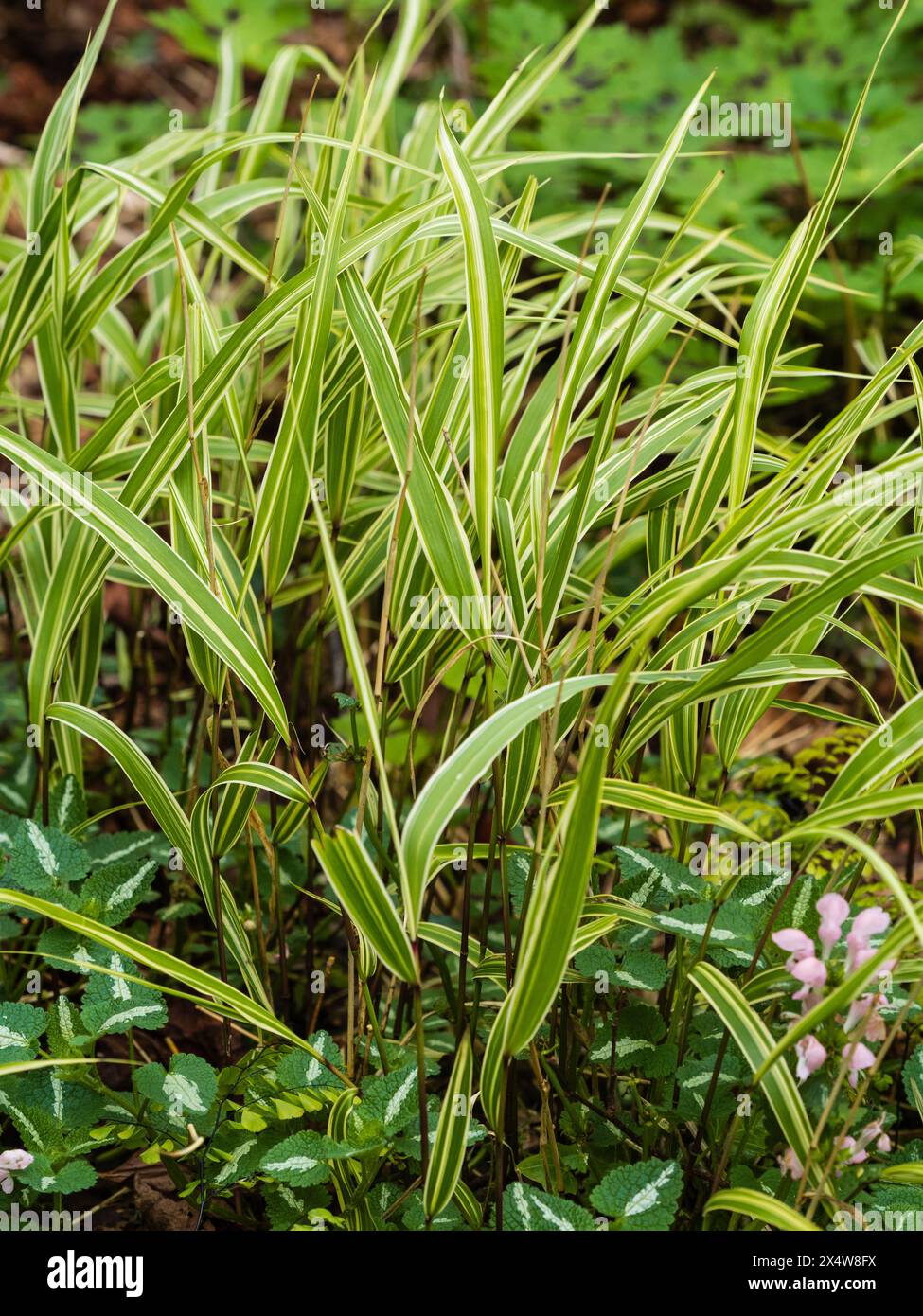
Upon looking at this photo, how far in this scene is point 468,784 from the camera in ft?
2.41

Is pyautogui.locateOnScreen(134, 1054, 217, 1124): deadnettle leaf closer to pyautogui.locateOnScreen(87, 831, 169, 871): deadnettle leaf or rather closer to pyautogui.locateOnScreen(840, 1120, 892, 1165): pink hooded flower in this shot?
pyautogui.locateOnScreen(87, 831, 169, 871): deadnettle leaf

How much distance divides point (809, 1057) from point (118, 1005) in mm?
552

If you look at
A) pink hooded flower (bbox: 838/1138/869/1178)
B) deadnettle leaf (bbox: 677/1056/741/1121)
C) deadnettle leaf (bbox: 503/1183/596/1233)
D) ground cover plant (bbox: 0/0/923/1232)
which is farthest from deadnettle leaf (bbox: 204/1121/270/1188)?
pink hooded flower (bbox: 838/1138/869/1178)

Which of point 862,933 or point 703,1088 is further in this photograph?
point 703,1088

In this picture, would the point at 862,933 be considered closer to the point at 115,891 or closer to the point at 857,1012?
the point at 857,1012

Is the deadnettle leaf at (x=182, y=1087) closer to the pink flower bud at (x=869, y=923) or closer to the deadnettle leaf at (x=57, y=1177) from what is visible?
the deadnettle leaf at (x=57, y=1177)

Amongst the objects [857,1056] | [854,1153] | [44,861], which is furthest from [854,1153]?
[44,861]

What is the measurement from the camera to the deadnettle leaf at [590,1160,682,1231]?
0.80 metres

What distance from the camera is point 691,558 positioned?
4.83 ft

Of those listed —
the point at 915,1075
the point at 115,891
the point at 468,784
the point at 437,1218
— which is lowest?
the point at 437,1218

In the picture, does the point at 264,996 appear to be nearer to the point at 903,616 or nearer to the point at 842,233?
the point at 903,616

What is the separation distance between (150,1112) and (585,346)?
0.74m

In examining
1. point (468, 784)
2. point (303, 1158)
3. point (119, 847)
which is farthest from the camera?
point (119, 847)
